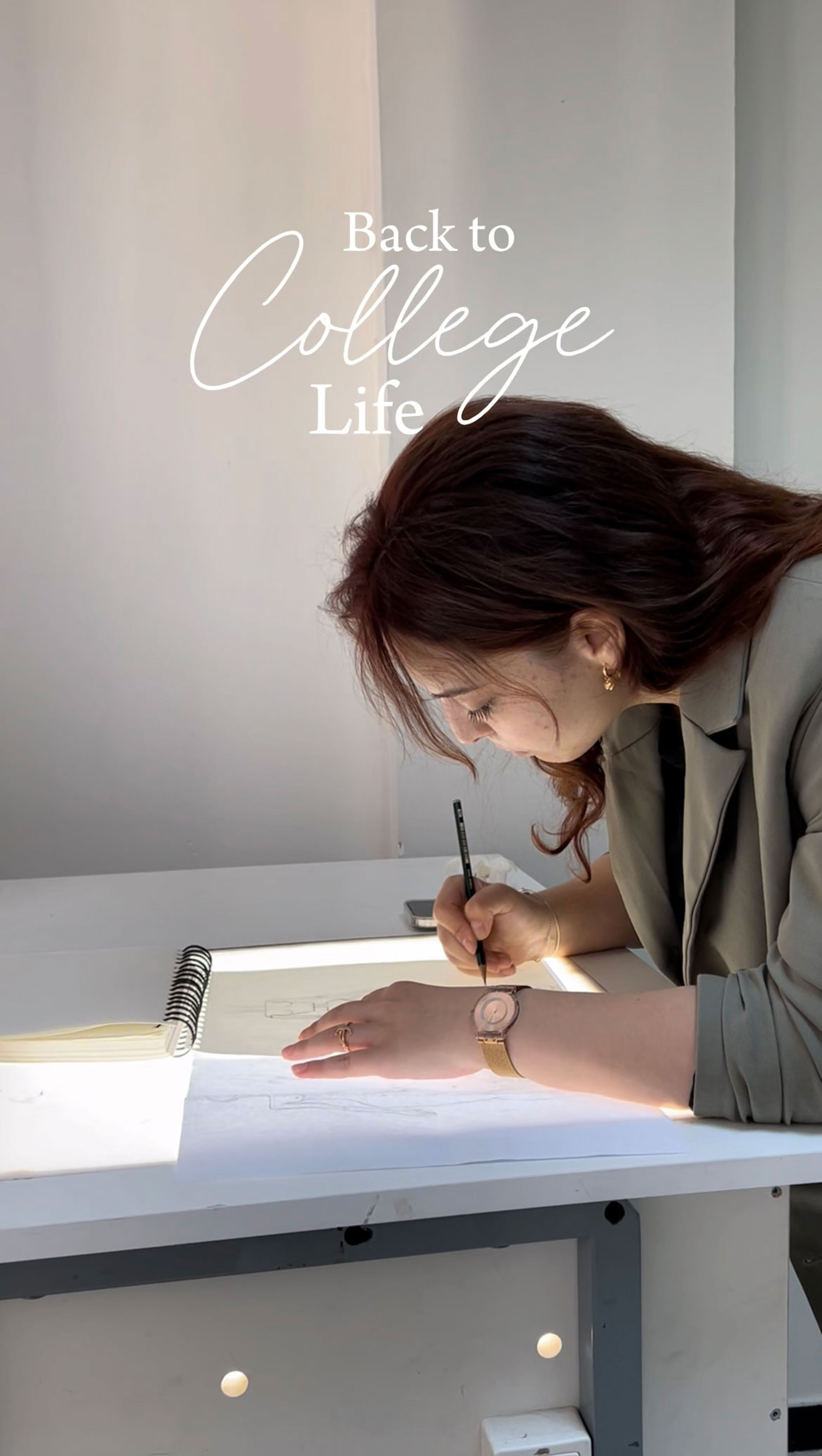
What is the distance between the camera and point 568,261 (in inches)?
69.7

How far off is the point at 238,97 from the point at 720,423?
3.16 ft

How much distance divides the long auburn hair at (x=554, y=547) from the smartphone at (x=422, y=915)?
1.44 feet

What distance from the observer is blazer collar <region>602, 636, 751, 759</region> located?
87cm

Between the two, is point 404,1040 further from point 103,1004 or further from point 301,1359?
point 103,1004

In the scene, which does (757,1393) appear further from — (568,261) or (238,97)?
(238,97)

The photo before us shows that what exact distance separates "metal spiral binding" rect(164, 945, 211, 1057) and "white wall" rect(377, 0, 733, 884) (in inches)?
29.2

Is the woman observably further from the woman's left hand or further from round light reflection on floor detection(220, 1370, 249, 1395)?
round light reflection on floor detection(220, 1370, 249, 1395)

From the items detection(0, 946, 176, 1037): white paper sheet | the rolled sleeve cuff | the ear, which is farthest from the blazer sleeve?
detection(0, 946, 176, 1037): white paper sheet

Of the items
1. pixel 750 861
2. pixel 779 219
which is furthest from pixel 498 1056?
pixel 779 219

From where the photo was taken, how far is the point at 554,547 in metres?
0.82

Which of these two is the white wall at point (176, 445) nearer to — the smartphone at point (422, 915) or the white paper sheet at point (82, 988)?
the smartphone at point (422, 915)

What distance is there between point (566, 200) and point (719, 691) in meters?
1.17

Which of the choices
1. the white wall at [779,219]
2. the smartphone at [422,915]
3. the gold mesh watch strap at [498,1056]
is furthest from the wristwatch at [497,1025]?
the white wall at [779,219]

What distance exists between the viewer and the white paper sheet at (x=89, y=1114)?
2.39 ft
